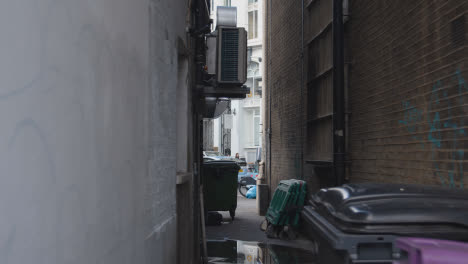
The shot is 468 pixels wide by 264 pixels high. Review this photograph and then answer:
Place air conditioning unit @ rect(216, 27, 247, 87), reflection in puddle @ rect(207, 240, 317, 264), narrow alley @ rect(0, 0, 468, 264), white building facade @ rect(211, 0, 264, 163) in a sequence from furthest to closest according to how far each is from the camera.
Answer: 1. white building facade @ rect(211, 0, 264, 163)
2. air conditioning unit @ rect(216, 27, 247, 87)
3. reflection in puddle @ rect(207, 240, 317, 264)
4. narrow alley @ rect(0, 0, 468, 264)

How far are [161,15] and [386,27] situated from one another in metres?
3.11

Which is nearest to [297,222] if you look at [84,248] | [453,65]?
[453,65]

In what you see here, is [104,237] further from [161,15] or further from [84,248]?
[161,15]

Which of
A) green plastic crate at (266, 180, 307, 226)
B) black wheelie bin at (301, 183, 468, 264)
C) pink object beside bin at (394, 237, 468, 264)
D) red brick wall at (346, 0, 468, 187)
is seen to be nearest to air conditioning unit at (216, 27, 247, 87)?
red brick wall at (346, 0, 468, 187)

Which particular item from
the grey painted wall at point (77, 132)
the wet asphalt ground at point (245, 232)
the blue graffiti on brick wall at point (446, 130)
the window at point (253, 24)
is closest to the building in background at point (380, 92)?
the blue graffiti on brick wall at point (446, 130)

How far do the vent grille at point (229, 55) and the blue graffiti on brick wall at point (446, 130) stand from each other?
361cm

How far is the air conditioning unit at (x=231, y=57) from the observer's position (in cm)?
795

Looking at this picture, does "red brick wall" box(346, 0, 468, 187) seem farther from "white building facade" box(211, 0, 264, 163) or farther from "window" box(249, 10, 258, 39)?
"window" box(249, 10, 258, 39)

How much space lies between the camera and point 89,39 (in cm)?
248

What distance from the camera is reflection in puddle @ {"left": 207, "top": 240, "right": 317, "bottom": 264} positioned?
7.66 metres

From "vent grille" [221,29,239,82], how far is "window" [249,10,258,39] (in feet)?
86.5

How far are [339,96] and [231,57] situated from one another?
1971mm

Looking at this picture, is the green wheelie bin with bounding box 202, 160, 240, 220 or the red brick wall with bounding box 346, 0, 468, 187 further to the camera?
the green wheelie bin with bounding box 202, 160, 240, 220

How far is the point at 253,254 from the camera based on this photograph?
816 centimetres
